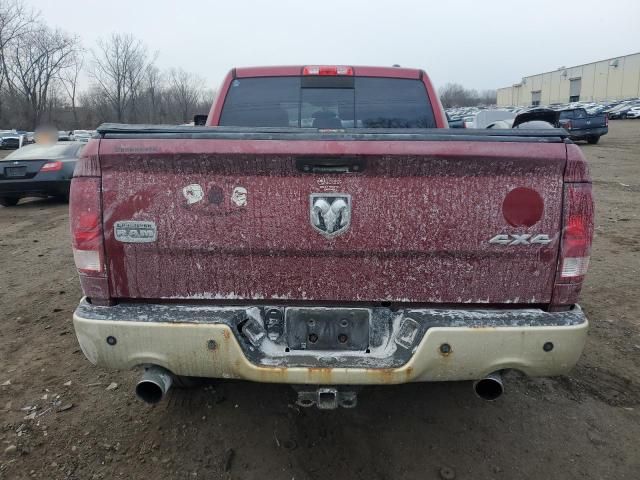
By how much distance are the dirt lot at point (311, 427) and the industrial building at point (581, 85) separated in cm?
8580

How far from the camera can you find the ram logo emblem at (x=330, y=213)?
87.7 inches

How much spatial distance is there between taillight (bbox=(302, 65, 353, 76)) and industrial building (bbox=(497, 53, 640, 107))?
3364 inches

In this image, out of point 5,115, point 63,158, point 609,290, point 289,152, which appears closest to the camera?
point 289,152

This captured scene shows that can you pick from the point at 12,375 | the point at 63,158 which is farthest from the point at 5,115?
the point at 12,375

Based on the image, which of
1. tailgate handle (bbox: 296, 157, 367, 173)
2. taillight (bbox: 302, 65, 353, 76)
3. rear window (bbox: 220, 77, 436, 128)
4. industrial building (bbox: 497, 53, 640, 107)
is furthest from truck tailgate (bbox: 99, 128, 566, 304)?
industrial building (bbox: 497, 53, 640, 107)

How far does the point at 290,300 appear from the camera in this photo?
92.7 inches

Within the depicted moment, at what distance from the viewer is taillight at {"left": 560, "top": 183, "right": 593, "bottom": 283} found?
7.08 feet

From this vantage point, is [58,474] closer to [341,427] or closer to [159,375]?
[159,375]

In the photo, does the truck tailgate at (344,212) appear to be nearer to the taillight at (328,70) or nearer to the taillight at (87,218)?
the taillight at (87,218)

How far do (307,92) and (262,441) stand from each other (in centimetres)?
248

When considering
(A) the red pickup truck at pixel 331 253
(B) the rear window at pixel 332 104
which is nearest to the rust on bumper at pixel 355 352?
(A) the red pickup truck at pixel 331 253

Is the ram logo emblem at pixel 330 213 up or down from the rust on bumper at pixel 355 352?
up

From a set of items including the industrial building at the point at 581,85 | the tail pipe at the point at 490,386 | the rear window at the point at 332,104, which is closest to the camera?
the tail pipe at the point at 490,386

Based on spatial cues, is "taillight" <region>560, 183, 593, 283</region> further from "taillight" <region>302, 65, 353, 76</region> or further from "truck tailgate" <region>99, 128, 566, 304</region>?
"taillight" <region>302, 65, 353, 76</region>
